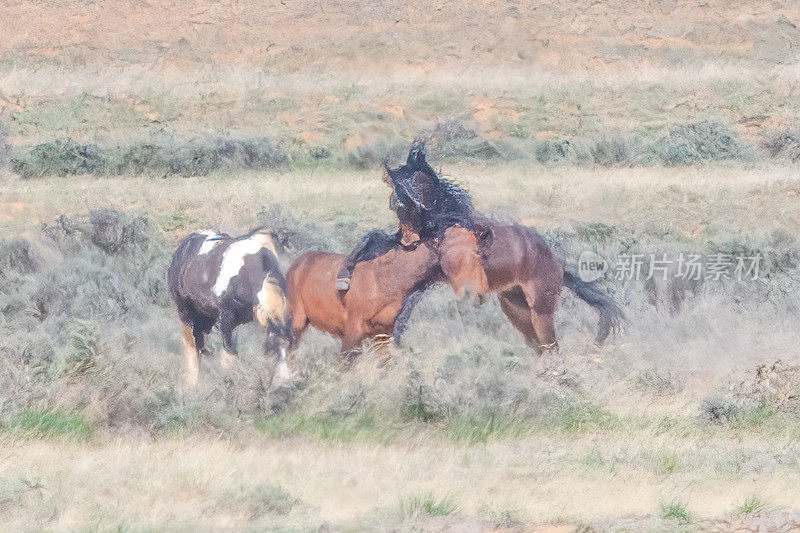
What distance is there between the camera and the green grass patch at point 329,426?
7945 mm

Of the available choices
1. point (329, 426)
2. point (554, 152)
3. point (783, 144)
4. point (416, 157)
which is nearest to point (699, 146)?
point (783, 144)

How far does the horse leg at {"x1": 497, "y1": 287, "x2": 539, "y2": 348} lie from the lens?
9.19 m

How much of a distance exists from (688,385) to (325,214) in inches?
329

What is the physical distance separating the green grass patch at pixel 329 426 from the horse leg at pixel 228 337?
76 cm

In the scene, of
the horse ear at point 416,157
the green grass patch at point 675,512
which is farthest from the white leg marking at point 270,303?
the green grass patch at point 675,512

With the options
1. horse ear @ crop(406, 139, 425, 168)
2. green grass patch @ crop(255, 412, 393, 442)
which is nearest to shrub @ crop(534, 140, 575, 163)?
horse ear @ crop(406, 139, 425, 168)

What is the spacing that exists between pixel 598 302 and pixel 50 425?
461 cm

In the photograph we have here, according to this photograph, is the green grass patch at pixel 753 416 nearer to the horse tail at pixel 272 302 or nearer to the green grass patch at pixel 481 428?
the green grass patch at pixel 481 428

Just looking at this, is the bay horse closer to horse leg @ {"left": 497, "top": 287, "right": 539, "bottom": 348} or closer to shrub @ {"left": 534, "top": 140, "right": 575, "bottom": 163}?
horse leg @ {"left": 497, "top": 287, "right": 539, "bottom": 348}

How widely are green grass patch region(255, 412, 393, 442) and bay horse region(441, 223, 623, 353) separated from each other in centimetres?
127

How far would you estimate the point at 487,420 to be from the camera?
812 centimetres

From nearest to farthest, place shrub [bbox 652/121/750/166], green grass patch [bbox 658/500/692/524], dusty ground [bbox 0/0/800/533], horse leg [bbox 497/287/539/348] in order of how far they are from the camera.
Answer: green grass patch [bbox 658/500/692/524] → dusty ground [bbox 0/0/800/533] → horse leg [bbox 497/287/539/348] → shrub [bbox 652/121/750/166]

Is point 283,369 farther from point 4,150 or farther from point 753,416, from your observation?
point 4,150

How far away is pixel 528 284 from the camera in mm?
9031
